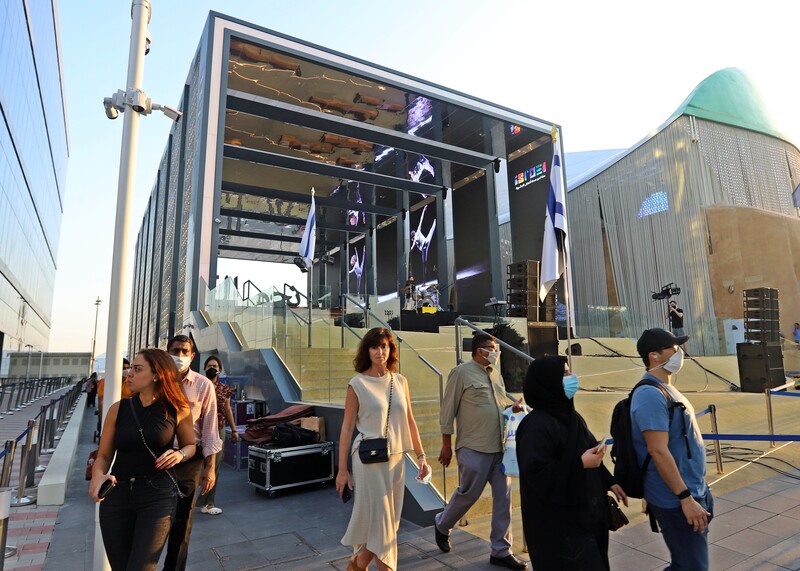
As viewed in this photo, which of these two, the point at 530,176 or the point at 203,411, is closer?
the point at 203,411

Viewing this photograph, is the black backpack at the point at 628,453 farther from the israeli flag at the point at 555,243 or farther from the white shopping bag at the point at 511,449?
the israeli flag at the point at 555,243

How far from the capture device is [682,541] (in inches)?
96.4

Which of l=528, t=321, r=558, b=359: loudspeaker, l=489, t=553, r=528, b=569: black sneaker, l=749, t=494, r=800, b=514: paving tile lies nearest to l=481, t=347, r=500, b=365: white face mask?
l=489, t=553, r=528, b=569: black sneaker

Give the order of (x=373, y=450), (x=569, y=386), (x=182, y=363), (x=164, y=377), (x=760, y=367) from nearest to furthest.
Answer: (x=569, y=386), (x=164, y=377), (x=373, y=450), (x=182, y=363), (x=760, y=367)

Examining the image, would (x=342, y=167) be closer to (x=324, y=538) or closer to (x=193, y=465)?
(x=324, y=538)

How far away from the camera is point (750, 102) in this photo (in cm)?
3203

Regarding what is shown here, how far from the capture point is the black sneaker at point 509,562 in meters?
3.75

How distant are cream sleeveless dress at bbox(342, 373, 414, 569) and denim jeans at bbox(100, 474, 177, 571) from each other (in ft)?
3.54

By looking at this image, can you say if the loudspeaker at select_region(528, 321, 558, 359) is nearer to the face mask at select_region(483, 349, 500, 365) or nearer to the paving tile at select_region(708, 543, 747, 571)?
the paving tile at select_region(708, 543, 747, 571)

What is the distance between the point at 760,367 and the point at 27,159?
144ft

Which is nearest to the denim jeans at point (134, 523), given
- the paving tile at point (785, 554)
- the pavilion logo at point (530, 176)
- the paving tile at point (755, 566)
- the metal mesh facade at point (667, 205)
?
the paving tile at point (755, 566)

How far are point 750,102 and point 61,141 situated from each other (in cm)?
6530

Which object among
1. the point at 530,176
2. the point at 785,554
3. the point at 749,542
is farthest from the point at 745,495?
the point at 530,176

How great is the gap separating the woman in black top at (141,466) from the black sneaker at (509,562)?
2.44 metres
